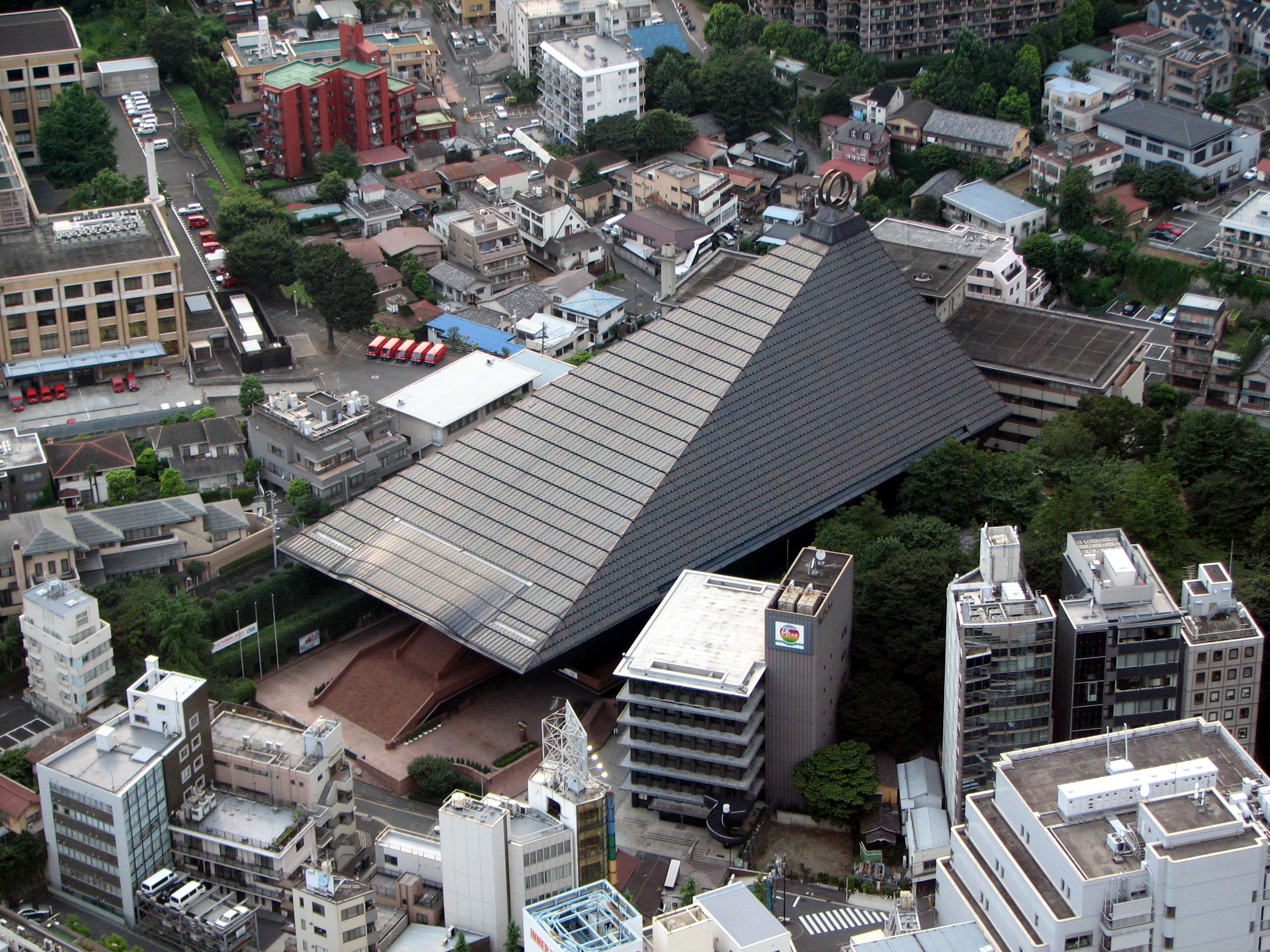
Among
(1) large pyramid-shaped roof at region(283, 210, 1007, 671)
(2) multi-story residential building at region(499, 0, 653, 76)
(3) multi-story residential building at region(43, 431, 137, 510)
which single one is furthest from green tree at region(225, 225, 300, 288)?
(2) multi-story residential building at region(499, 0, 653, 76)

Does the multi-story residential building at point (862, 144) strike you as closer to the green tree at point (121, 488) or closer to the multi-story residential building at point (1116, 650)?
the green tree at point (121, 488)

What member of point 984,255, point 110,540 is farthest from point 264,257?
point 984,255

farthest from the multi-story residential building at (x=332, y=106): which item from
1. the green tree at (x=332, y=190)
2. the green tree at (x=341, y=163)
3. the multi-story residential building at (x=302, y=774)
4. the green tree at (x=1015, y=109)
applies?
the multi-story residential building at (x=302, y=774)

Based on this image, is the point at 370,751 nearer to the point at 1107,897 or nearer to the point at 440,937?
the point at 440,937

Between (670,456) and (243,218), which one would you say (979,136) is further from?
(670,456)

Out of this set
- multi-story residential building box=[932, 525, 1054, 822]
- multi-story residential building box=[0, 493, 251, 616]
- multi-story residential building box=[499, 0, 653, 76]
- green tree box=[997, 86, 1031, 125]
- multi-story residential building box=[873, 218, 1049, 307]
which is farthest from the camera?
multi-story residential building box=[499, 0, 653, 76]

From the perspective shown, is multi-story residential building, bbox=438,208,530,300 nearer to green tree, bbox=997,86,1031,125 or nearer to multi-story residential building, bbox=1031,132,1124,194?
multi-story residential building, bbox=1031,132,1124,194
